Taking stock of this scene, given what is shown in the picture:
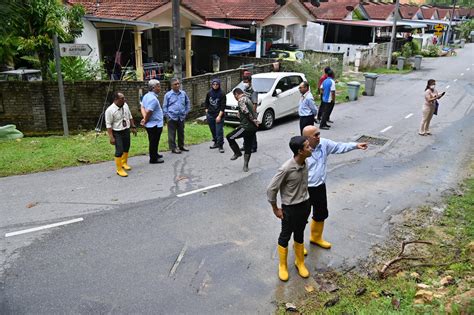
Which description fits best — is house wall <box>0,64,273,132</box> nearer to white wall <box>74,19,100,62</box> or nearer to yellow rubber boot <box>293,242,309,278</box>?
white wall <box>74,19,100,62</box>

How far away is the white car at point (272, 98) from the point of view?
533 inches

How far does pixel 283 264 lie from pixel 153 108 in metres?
5.16

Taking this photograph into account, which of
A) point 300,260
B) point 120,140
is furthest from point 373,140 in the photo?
point 300,260

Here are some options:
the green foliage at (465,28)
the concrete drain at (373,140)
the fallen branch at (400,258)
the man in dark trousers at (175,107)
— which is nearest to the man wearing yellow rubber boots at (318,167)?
the fallen branch at (400,258)

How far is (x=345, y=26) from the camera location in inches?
1543

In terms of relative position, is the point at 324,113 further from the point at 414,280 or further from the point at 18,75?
the point at 18,75

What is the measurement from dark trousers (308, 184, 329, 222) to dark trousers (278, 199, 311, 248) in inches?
20.9

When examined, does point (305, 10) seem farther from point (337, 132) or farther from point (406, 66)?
point (337, 132)

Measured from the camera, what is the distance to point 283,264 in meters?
5.44

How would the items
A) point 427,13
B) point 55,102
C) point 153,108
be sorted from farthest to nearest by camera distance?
point 427,13 → point 55,102 → point 153,108

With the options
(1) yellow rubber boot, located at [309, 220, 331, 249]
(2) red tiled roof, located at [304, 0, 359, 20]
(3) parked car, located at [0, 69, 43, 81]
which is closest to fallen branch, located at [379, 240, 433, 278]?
(1) yellow rubber boot, located at [309, 220, 331, 249]

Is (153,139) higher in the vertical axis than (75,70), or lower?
lower

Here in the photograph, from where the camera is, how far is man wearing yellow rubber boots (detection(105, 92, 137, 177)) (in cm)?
855

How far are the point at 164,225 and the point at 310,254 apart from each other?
230 centimetres
